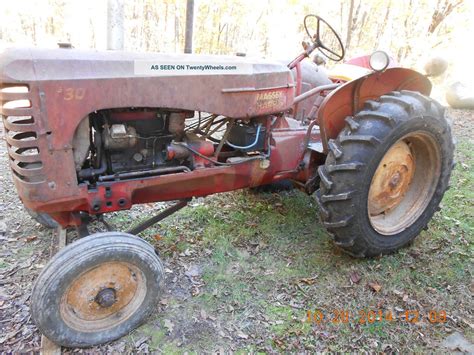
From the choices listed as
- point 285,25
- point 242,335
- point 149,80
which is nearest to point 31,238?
point 149,80

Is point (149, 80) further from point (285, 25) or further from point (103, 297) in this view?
point (285, 25)

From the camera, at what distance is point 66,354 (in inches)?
76.4

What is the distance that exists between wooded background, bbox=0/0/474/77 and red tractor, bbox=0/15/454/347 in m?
7.30

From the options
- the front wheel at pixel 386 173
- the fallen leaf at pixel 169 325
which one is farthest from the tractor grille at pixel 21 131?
the front wheel at pixel 386 173

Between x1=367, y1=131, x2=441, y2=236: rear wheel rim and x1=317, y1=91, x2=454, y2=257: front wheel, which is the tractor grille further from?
x1=367, y1=131, x2=441, y2=236: rear wheel rim

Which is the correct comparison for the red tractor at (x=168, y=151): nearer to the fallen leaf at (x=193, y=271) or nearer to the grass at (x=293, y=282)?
the grass at (x=293, y=282)

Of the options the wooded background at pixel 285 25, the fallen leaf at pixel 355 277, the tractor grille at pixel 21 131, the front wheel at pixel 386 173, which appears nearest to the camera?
the tractor grille at pixel 21 131

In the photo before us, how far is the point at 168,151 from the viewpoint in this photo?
2.33 metres

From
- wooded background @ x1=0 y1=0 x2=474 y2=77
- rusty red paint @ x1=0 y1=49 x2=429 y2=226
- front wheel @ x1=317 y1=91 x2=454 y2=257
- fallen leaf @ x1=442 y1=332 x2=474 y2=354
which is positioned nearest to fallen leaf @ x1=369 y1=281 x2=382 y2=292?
front wheel @ x1=317 y1=91 x2=454 y2=257

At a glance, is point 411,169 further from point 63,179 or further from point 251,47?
point 251,47

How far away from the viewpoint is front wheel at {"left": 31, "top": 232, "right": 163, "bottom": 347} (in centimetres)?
183

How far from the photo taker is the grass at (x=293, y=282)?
2.14 meters

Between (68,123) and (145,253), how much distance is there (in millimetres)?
786

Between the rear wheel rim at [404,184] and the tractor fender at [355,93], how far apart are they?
0.40 m
